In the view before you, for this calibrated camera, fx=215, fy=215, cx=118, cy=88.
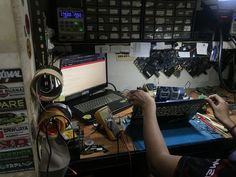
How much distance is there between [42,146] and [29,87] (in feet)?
0.83

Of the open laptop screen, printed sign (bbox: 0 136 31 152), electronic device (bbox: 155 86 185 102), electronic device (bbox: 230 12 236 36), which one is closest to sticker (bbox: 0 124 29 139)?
printed sign (bbox: 0 136 31 152)

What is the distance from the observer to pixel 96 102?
1.49 metres

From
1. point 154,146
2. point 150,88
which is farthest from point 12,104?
point 150,88

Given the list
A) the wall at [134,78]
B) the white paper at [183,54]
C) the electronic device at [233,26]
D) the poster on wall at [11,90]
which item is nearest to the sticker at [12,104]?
the poster on wall at [11,90]

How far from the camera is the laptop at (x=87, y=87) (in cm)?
137

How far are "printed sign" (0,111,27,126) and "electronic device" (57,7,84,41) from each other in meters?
0.76

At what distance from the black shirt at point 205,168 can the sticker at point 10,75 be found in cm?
61

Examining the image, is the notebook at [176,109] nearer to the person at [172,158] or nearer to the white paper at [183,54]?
the person at [172,158]

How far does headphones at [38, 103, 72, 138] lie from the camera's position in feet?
2.43

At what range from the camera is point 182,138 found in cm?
118

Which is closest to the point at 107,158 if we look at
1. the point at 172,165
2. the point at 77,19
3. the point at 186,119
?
the point at 172,165

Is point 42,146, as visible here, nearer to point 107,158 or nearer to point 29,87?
point 29,87

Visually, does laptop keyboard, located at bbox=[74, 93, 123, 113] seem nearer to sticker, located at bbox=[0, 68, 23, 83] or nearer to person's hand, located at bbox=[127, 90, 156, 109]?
person's hand, located at bbox=[127, 90, 156, 109]

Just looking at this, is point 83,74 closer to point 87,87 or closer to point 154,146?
point 87,87
